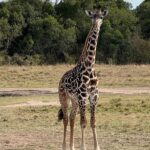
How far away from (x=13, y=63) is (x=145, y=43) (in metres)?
10.4

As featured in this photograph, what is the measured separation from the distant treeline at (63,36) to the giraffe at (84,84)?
3294 centimetres

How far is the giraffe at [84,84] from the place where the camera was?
9.62 m

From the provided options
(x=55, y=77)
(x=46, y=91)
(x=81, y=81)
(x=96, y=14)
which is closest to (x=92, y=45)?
(x=96, y=14)

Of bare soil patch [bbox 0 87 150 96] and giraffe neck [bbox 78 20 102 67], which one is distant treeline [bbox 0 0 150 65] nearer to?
bare soil patch [bbox 0 87 150 96]

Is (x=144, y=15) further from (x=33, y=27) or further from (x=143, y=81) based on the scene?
(x=143, y=81)

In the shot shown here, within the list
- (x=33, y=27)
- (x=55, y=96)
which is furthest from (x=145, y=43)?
(x=55, y=96)

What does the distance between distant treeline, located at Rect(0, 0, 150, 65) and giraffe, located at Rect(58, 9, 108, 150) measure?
32.9 metres

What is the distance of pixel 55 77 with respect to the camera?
31.0 meters

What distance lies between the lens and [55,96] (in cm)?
2292

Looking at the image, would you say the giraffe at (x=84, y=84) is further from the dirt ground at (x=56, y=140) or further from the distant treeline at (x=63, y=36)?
the distant treeline at (x=63, y=36)

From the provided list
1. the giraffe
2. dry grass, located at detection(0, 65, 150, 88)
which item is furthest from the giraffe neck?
dry grass, located at detection(0, 65, 150, 88)

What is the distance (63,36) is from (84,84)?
35676 millimetres

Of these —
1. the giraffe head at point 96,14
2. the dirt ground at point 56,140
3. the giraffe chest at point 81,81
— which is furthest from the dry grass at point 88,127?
the giraffe head at point 96,14

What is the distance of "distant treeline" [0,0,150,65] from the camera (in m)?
44.8
